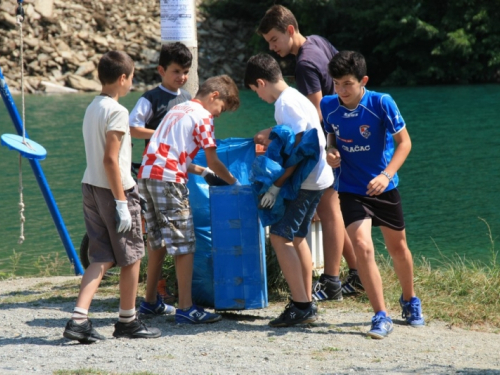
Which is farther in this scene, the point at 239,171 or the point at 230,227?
the point at 239,171

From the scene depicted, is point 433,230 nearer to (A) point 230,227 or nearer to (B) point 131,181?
(A) point 230,227

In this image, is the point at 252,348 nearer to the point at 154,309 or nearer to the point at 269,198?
the point at 269,198

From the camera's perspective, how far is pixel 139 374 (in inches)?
153

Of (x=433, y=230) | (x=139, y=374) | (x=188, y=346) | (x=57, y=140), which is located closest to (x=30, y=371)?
(x=139, y=374)

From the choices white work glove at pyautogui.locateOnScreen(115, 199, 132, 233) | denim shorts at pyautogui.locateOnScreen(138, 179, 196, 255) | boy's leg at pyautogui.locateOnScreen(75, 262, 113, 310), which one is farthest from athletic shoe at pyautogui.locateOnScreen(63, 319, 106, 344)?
denim shorts at pyautogui.locateOnScreen(138, 179, 196, 255)

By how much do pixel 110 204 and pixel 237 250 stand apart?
0.93 meters

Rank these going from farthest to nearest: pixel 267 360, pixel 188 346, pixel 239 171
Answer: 1. pixel 239 171
2. pixel 188 346
3. pixel 267 360

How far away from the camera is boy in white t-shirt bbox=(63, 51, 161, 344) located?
181 inches

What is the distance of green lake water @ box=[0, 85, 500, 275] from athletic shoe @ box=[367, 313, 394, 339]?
250cm

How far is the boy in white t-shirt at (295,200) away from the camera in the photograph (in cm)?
498

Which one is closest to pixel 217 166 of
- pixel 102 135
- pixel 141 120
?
pixel 102 135

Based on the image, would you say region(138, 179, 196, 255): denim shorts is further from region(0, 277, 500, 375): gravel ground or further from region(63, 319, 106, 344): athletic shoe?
region(63, 319, 106, 344): athletic shoe

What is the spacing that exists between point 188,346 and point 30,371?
918 mm

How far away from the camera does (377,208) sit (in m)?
4.92
